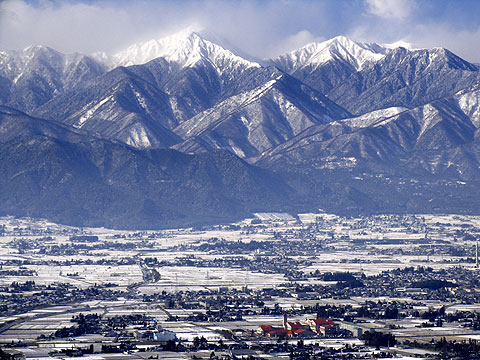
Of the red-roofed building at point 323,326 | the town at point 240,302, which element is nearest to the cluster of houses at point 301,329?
the red-roofed building at point 323,326

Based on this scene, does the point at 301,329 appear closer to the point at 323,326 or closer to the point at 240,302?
the point at 323,326

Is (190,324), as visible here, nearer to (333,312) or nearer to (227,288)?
(333,312)

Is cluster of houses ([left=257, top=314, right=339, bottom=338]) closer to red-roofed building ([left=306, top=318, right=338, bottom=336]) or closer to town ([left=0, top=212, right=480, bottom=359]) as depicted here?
red-roofed building ([left=306, top=318, right=338, bottom=336])

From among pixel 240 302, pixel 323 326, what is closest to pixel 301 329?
pixel 323 326

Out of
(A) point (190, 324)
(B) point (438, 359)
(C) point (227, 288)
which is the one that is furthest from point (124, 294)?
(B) point (438, 359)

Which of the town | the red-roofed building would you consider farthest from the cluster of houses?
the town

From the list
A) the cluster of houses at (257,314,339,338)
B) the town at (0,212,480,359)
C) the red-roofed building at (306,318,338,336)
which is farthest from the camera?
the red-roofed building at (306,318,338,336)

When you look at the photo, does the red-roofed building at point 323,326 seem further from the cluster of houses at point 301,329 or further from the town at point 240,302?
the town at point 240,302
